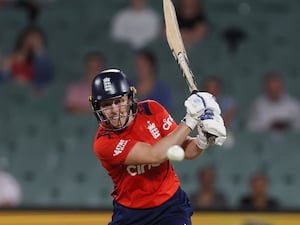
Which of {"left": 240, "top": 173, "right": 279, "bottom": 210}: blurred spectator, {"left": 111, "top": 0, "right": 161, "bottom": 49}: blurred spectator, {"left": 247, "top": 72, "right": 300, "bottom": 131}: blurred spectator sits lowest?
{"left": 240, "top": 173, "right": 279, "bottom": 210}: blurred spectator

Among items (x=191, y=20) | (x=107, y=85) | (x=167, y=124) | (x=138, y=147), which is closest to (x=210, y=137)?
(x=167, y=124)

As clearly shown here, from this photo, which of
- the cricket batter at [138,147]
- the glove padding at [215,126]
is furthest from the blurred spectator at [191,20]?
the glove padding at [215,126]

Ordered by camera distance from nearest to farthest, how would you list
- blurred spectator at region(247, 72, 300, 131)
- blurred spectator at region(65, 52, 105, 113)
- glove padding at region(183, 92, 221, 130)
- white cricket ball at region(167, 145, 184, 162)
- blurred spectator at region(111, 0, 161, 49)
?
white cricket ball at region(167, 145, 184, 162) < glove padding at region(183, 92, 221, 130) < blurred spectator at region(247, 72, 300, 131) < blurred spectator at region(65, 52, 105, 113) < blurred spectator at region(111, 0, 161, 49)

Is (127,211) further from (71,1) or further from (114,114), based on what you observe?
(71,1)

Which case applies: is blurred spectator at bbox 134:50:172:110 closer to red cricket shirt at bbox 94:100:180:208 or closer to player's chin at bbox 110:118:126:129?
red cricket shirt at bbox 94:100:180:208

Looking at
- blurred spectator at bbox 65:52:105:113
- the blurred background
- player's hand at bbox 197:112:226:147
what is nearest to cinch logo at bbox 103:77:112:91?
player's hand at bbox 197:112:226:147

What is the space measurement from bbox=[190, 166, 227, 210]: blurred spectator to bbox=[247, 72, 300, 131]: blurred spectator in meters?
0.86

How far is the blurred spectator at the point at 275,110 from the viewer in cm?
Answer: 945

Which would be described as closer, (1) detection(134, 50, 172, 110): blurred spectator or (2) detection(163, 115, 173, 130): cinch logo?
(2) detection(163, 115, 173, 130): cinch logo

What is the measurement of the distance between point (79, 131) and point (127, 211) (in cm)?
430

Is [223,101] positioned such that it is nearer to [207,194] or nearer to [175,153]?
[207,194]

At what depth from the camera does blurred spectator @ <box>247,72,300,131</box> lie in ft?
31.0

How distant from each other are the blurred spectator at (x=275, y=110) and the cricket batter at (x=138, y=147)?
3.97 meters

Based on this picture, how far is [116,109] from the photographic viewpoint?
5.25 meters
